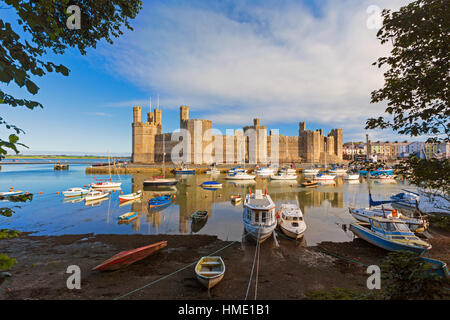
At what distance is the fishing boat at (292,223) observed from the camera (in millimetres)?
12000

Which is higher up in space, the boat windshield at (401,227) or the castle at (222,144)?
the castle at (222,144)

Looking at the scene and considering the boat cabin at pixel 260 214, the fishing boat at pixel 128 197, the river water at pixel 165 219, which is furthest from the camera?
the fishing boat at pixel 128 197

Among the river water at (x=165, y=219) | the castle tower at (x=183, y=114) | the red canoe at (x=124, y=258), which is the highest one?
the castle tower at (x=183, y=114)

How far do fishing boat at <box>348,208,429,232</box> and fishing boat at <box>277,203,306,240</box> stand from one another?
392 centimetres

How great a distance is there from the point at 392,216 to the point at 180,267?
41.1 feet

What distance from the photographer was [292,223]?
12.9 m

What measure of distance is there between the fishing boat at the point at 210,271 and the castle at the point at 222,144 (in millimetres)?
63656

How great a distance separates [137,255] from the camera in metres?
9.32

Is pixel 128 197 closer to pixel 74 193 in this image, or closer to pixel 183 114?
pixel 74 193

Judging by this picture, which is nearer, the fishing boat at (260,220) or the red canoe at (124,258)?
the red canoe at (124,258)

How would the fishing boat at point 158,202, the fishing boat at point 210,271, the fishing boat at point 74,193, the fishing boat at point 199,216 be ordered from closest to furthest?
1. the fishing boat at point 210,271
2. the fishing boat at point 199,216
3. the fishing boat at point 158,202
4. the fishing boat at point 74,193

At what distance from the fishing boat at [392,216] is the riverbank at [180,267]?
0.87m

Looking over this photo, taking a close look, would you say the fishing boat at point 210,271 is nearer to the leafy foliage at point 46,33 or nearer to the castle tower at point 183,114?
the leafy foliage at point 46,33

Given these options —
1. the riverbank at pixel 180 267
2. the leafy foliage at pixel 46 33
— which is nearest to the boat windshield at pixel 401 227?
the riverbank at pixel 180 267
